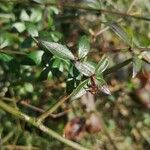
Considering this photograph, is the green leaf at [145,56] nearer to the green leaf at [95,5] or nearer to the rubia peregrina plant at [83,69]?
the rubia peregrina plant at [83,69]

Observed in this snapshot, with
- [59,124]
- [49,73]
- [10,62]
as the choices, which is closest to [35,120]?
[49,73]

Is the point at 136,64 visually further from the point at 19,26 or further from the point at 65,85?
the point at 19,26

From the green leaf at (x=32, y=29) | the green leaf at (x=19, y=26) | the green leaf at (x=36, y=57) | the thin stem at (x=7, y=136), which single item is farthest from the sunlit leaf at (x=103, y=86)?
the thin stem at (x=7, y=136)

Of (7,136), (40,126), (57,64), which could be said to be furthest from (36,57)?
(7,136)

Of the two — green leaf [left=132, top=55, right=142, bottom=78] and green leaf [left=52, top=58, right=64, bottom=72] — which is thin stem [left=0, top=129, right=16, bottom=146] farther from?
green leaf [left=132, top=55, right=142, bottom=78]

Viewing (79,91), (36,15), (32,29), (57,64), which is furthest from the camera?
(36,15)

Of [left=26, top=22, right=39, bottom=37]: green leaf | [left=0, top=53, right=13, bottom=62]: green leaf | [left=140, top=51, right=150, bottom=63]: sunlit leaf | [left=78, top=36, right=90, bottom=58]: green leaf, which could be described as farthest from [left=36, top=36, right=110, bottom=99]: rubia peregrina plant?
[left=26, top=22, right=39, bottom=37]: green leaf

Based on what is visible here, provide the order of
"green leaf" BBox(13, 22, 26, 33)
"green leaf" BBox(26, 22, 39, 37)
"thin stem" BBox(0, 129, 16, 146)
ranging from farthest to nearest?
1. "thin stem" BBox(0, 129, 16, 146)
2. "green leaf" BBox(13, 22, 26, 33)
3. "green leaf" BBox(26, 22, 39, 37)
